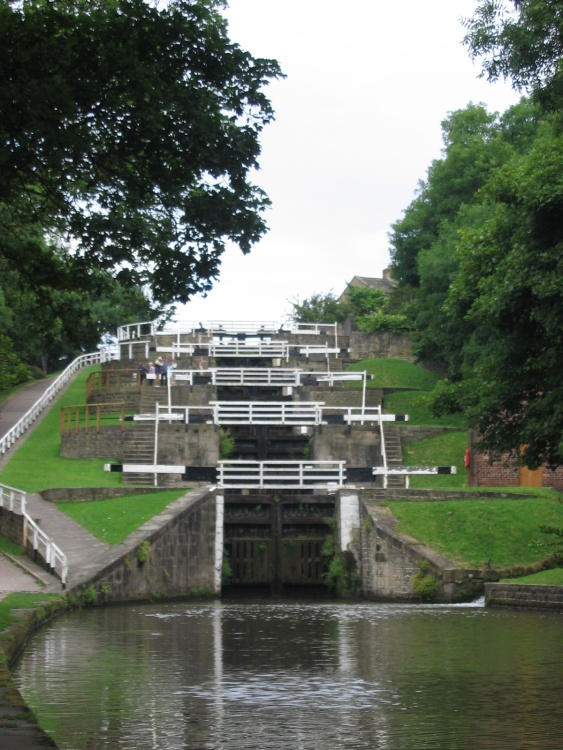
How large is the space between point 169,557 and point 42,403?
22634 mm

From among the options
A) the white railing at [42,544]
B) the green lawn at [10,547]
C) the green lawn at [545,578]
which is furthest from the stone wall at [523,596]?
the green lawn at [10,547]

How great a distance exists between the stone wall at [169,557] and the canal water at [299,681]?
2023mm

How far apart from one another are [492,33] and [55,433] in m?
28.4

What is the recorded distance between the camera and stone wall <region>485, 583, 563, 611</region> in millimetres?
21484

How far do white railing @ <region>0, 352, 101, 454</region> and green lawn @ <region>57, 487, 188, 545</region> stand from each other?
10339 mm

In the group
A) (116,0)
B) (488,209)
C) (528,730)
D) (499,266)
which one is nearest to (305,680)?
(528,730)

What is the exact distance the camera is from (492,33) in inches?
699

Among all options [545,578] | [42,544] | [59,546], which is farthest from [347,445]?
[42,544]

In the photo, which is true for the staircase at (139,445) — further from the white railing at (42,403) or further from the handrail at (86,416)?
the white railing at (42,403)

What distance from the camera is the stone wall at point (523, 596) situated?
21.5m

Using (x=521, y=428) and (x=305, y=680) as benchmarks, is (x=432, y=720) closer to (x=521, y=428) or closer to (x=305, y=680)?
(x=305, y=680)

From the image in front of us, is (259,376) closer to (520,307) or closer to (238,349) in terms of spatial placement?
(238,349)

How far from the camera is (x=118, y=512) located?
91.7 ft

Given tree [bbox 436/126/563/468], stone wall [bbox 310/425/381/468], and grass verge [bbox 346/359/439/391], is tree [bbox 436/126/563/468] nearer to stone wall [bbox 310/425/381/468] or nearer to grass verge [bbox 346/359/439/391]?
stone wall [bbox 310/425/381/468]
